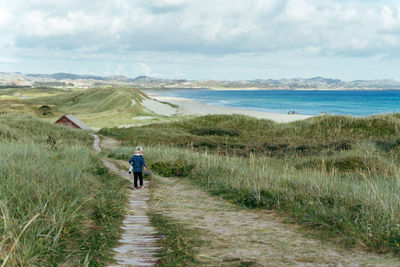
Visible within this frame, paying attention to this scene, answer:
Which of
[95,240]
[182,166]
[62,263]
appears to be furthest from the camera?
[182,166]

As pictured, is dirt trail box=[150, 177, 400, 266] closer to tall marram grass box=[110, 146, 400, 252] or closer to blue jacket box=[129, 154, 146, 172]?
tall marram grass box=[110, 146, 400, 252]

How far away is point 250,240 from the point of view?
666 centimetres

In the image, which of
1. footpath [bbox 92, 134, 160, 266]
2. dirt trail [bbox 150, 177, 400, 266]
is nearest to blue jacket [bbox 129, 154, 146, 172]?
dirt trail [bbox 150, 177, 400, 266]

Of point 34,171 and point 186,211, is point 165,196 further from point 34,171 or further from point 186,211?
point 34,171

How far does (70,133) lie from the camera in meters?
35.3

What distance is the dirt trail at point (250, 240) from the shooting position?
562 cm

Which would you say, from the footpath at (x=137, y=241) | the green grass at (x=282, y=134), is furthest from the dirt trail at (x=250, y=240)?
the green grass at (x=282, y=134)

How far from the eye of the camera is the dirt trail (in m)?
5.62

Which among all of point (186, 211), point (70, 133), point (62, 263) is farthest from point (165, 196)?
point (70, 133)

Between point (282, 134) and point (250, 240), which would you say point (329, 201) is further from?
point (282, 134)

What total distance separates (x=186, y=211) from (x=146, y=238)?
2.28 meters

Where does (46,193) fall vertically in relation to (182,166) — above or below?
above

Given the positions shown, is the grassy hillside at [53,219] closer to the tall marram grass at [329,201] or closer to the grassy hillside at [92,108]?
the tall marram grass at [329,201]

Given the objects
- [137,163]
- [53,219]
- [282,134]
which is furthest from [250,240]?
[282,134]
